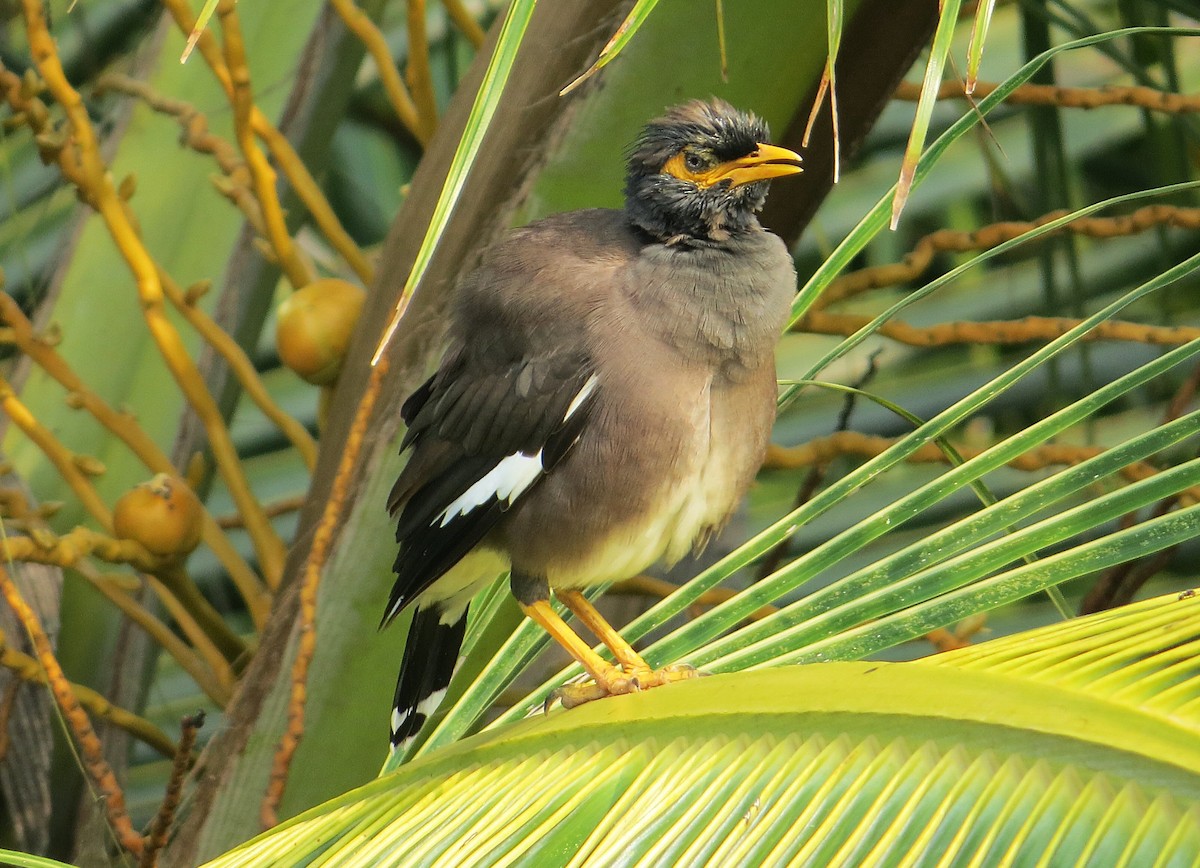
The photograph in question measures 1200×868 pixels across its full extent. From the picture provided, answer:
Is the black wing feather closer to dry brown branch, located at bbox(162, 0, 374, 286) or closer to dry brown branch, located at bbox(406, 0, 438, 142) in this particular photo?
dry brown branch, located at bbox(162, 0, 374, 286)

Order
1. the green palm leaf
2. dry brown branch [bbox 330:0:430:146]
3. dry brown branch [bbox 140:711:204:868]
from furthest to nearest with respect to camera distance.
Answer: dry brown branch [bbox 330:0:430:146] → dry brown branch [bbox 140:711:204:868] → the green palm leaf

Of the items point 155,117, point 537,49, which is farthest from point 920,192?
point 155,117

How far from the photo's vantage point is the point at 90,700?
1561 millimetres

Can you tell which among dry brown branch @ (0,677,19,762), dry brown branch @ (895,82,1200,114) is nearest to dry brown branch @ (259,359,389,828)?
dry brown branch @ (0,677,19,762)

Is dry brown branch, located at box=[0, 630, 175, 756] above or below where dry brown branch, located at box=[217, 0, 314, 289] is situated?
below

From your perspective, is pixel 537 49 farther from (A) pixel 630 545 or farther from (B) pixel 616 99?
(A) pixel 630 545

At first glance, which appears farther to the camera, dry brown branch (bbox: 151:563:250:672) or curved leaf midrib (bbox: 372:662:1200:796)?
dry brown branch (bbox: 151:563:250:672)

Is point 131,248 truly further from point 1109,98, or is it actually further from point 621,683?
point 1109,98

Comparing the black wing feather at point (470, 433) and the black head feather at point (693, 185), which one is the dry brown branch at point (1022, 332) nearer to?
the black head feather at point (693, 185)

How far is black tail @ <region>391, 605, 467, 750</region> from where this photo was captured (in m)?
1.53

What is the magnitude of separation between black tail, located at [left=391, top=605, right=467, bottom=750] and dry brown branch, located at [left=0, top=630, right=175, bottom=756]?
1.12 feet

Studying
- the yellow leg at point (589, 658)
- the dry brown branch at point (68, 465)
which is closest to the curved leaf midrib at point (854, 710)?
the yellow leg at point (589, 658)

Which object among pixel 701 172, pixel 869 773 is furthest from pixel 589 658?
pixel 869 773

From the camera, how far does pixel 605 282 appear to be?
61.8 inches
